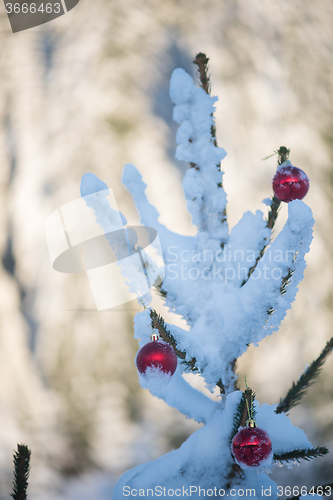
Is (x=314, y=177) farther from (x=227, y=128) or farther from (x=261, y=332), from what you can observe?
(x=261, y=332)

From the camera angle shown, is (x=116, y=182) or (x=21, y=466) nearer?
(x=21, y=466)

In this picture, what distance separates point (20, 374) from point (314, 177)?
1096 mm

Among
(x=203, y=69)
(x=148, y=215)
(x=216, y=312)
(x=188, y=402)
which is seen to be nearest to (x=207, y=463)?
(x=188, y=402)

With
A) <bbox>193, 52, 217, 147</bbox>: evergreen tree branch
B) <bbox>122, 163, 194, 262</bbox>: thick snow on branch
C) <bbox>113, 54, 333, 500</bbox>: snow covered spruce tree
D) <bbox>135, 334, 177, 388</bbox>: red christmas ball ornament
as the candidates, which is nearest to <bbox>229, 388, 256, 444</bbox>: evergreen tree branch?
<bbox>113, 54, 333, 500</bbox>: snow covered spruce tree

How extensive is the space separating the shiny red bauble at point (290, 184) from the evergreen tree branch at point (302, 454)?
400mm

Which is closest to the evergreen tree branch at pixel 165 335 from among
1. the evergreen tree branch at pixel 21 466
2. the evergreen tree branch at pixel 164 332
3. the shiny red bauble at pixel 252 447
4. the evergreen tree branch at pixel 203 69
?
the evergreen tree branch at pixel 164 332

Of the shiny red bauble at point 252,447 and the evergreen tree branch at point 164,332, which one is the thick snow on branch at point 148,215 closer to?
the evergreen tree branch at point 164,332

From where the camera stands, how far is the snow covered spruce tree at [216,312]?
477mm

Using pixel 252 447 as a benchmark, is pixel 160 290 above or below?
above

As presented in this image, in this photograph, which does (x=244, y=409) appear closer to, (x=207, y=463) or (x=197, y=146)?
(x=207, y=463)

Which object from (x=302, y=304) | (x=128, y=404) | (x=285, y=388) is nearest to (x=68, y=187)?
Answer: (x=128, y=404)

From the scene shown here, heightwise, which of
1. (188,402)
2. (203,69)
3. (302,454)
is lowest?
(302,454)

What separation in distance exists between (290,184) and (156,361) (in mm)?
364

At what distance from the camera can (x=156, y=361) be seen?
42 cm
